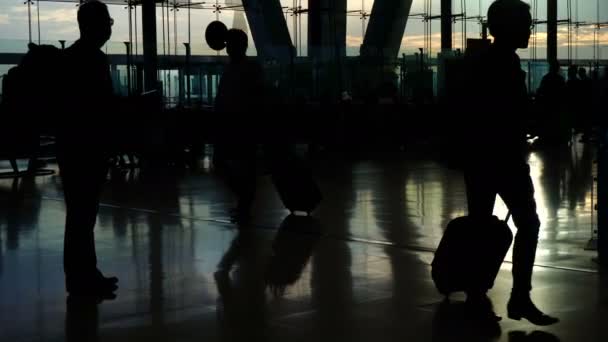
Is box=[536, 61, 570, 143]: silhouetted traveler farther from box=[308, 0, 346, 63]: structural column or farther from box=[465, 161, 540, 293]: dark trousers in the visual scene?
box=[465, 161, 540, 293]: dark trousers

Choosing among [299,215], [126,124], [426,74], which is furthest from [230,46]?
[426,74]

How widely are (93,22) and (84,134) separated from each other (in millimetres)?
595

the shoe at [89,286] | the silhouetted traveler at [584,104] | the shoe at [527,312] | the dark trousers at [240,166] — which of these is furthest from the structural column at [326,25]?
the shoe at [527,312]

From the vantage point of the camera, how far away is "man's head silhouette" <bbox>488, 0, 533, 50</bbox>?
4660 millimetres

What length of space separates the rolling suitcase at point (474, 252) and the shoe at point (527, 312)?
0.32 meters

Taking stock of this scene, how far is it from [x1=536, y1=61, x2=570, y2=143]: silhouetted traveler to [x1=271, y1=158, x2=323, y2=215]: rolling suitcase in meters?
10.6

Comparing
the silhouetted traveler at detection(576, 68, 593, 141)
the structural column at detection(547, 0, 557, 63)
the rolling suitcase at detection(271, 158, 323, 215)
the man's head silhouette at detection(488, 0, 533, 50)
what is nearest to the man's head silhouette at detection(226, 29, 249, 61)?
the rolling suitcase at detection(271, 158, 323, 215)

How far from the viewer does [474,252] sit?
4.93 meters

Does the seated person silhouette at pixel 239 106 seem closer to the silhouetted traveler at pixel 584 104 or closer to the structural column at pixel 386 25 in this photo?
the silhouetted traveler at pixel 584 104

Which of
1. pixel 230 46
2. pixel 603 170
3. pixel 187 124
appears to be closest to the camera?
pixel 603 170

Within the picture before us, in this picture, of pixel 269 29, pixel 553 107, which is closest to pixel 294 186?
pixel 553 107

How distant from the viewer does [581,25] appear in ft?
94.6

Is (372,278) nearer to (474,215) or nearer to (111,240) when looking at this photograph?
(474,215)

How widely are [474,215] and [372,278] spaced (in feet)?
3.51
